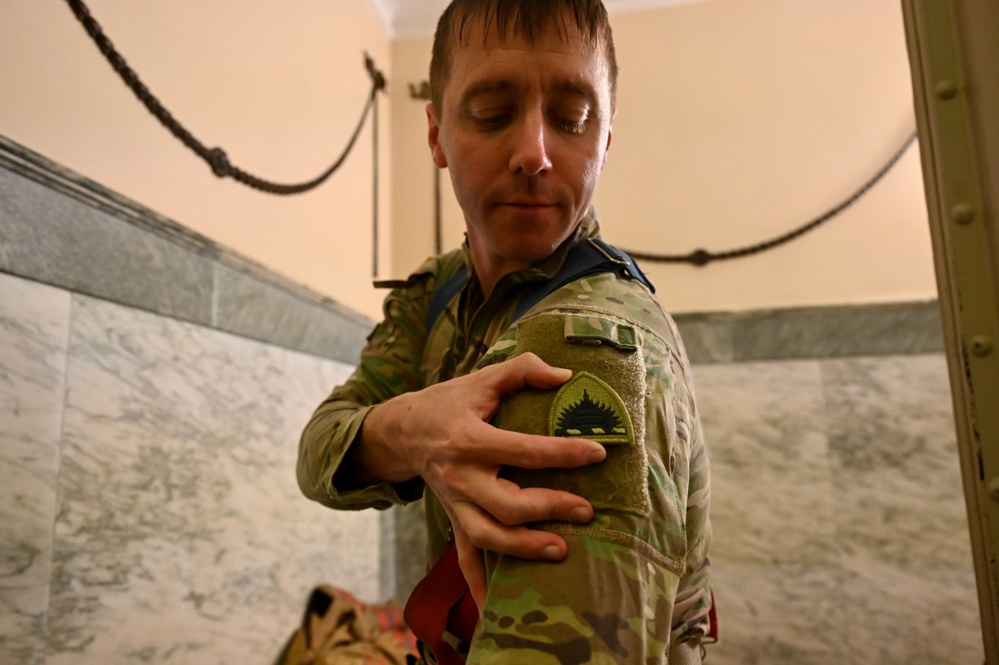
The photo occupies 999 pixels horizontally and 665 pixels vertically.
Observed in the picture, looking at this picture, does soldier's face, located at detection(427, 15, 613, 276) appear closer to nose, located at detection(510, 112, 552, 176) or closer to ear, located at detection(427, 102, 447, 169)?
nose, located at detection(510, 112, 552, 176)

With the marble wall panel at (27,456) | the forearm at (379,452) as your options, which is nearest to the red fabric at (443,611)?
the forearm at (379,452)

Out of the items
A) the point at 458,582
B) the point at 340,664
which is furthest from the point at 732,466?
the point at 458,582

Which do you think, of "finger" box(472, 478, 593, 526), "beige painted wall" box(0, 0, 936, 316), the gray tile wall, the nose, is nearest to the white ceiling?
"beige painted wall" box(0, 0, 936, 316)

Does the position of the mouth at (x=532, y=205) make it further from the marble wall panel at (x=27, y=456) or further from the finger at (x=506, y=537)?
the marble wall panel at (x=27, y=456)

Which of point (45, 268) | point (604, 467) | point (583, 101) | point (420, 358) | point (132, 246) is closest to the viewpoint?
point (604, 467)

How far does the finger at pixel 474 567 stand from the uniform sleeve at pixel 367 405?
0.21 meters

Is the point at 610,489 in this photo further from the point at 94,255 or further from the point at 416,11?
the point at 416,11

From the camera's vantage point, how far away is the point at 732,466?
97.9 inches

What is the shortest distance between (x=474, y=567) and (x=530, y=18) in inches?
21.7

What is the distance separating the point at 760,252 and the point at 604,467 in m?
2.48

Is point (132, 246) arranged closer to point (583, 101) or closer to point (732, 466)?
point (583, 101)

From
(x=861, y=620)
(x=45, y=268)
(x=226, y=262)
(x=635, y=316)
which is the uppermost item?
(x=226, y=262)

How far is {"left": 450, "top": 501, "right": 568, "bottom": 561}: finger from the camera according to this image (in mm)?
459

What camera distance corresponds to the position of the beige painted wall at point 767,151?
2631mm
